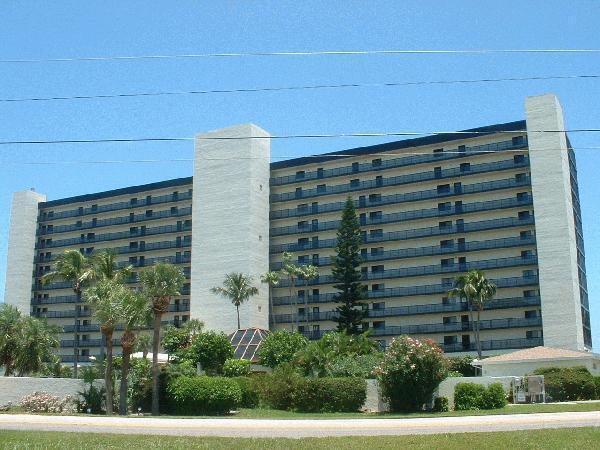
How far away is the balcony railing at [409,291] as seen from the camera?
83500 millimetres

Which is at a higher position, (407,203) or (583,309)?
(407,203)

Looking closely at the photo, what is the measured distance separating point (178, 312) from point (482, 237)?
4379 centimetres

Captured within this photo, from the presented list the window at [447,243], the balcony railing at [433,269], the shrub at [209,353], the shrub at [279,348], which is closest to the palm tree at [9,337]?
the shrub at [209,353]

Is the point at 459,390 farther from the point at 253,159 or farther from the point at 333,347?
the point at 253,159

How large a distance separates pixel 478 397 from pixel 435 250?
165 ft

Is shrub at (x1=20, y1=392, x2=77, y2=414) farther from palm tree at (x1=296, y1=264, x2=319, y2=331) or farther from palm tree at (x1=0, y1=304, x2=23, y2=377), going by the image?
palm tree at (x1=296, y1=264, x2=319, y2=331)

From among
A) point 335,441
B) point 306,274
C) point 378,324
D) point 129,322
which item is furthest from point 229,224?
point 335,441

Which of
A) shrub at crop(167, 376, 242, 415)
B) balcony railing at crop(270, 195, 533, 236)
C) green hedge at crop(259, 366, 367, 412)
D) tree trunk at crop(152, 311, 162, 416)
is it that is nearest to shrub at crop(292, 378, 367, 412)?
green hedge at crop(259, 366, 367, 412)

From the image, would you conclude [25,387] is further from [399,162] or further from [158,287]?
[399,162]

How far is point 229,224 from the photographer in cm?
9644

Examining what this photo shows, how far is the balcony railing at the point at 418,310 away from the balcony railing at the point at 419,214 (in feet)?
34.7

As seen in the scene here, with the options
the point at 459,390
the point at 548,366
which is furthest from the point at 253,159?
the point at 459,390

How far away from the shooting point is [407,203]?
309ft

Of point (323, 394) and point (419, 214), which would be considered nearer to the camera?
point (323, 394)
